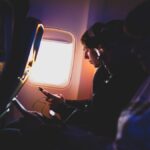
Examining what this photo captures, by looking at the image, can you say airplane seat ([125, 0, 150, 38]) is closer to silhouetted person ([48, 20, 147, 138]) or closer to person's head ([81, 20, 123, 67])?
silhouetted person ([48, 20, 147, 138])

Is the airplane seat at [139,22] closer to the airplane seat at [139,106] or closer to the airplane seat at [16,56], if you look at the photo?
the airplane seat at [139,106]

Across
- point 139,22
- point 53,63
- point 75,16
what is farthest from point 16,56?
point 75,16

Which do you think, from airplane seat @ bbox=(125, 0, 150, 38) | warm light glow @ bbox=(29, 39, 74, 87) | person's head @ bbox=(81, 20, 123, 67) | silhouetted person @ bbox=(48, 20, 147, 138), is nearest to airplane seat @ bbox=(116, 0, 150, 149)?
airplane seat @ bbox=(125, 0, 150, 38)

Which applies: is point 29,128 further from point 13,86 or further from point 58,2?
point 58,2

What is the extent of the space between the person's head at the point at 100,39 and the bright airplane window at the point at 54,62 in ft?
0.54

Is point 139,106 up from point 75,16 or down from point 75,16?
up

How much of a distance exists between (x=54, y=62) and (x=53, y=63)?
0.04ft

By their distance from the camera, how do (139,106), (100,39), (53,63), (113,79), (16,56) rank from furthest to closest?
(53,63)
(100,39)
(113,79)
(16,56)
(139,106)

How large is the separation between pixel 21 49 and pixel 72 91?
1425 millimetres

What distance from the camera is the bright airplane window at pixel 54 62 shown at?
3.07 m

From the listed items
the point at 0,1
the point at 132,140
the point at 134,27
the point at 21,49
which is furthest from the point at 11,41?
the point at 132,140

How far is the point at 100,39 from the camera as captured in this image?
106 inches

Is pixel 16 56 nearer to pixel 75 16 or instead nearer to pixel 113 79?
pixel 113 79

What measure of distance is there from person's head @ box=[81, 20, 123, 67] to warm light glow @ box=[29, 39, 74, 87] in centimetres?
16
